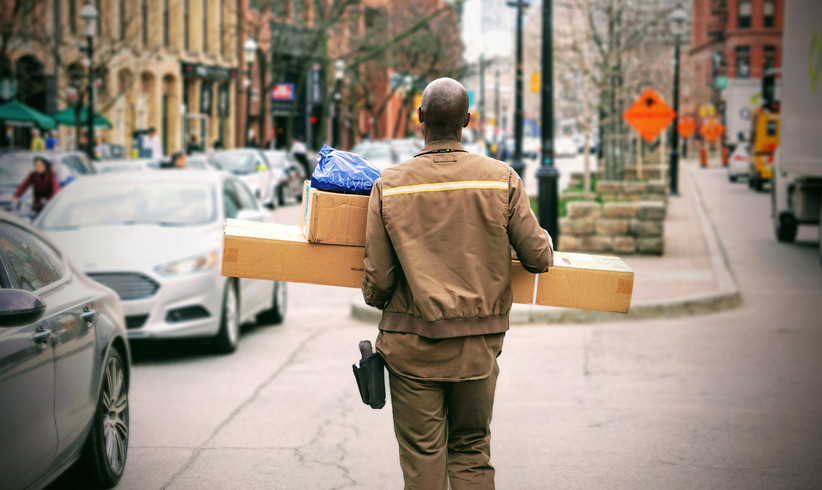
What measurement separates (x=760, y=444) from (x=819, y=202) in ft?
41.0

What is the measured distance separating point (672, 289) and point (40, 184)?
11034 millimetres

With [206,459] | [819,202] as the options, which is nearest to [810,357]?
[206,459]

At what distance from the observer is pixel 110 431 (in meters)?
5.55

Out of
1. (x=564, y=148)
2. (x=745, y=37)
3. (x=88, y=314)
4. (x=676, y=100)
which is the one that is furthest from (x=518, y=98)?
(x=564, y=148)

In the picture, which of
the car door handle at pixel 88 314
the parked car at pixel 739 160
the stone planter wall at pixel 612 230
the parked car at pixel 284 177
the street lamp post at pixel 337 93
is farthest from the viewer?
the street lamp post at pixel 337 93

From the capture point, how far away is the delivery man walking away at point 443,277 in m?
3.93

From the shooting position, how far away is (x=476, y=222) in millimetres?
3953

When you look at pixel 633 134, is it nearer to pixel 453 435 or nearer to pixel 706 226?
pixel 706 226

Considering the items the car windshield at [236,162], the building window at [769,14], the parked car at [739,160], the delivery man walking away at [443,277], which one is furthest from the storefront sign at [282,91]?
the delivery man walking away at [443,277]

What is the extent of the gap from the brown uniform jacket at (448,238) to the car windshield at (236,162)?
25.4 metres

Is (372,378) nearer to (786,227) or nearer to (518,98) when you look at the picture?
(786,227)

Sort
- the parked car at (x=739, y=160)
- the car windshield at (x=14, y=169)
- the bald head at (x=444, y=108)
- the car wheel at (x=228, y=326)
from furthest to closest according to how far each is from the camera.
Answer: the parked car at (x=739, y=160) → the car windshield at (x=14, y=169) → the car wheel at (x=228, y=326) → the bald head at (x=444, y=108)

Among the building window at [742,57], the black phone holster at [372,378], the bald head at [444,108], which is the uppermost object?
the building window at [742,57]

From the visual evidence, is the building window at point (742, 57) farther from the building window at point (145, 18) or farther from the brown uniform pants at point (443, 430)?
the brown uniform pants at point (443, 430)
